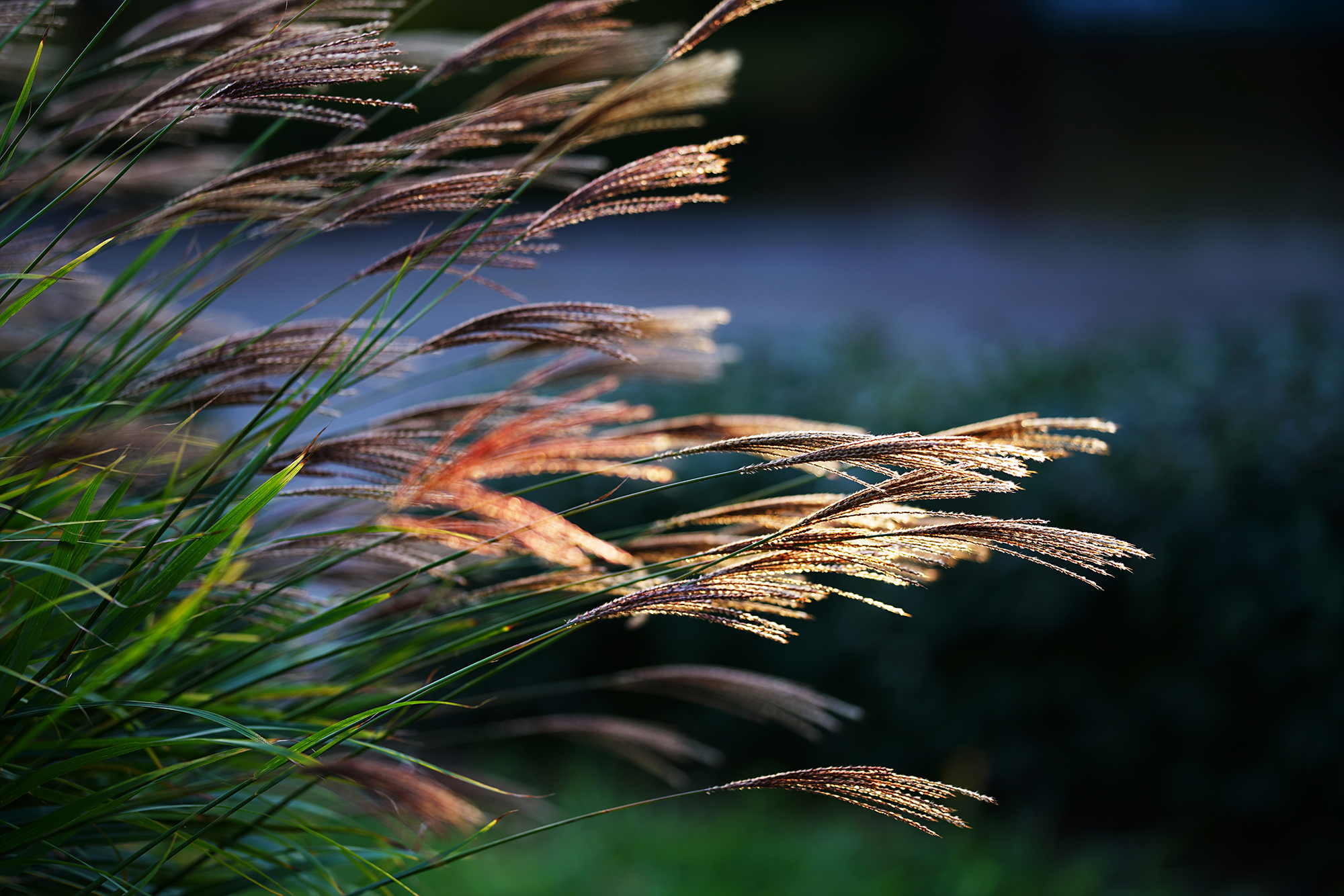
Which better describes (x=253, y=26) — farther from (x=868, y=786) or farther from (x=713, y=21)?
(x=868, y=786)

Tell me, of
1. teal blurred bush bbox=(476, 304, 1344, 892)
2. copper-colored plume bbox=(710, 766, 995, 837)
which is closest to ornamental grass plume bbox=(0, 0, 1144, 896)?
copper-colored plume bbox=(710, 766, 995, 837)

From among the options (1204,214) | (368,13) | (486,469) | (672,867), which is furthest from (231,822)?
(1204,214)

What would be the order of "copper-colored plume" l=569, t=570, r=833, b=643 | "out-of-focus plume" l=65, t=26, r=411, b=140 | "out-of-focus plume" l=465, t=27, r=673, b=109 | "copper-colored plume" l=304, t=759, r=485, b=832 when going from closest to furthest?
"copper-colored plume" l=569, t=570, r=833, b=643 → "out-of-focus plume" l=65, t=26, r=411, b=140 → "copper-colored plume" l=304, t=759, r=485, b=832 → "out-of-focus plume" l=465, t=27, r=673, b=109

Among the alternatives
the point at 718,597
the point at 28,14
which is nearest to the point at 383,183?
the point at 28,14

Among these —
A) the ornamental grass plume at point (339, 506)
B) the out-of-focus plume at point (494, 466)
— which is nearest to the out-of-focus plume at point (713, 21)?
the ornamental grass plume at point (339, 506)

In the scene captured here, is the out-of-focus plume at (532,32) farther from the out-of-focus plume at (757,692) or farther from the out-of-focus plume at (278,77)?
the out-of-focus plume at (757,692)

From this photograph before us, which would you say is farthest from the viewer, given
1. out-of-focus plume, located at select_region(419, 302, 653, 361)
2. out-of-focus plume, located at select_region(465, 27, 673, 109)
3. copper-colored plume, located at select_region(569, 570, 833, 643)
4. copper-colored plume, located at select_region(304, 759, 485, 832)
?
out-of-focus plume, located at select_region(465, 27, 673, 109)

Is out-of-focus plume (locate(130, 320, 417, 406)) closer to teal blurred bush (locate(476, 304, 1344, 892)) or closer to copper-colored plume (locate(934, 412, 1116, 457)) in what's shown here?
copper-colored plume (locate(934, 412, 1116, 457))
